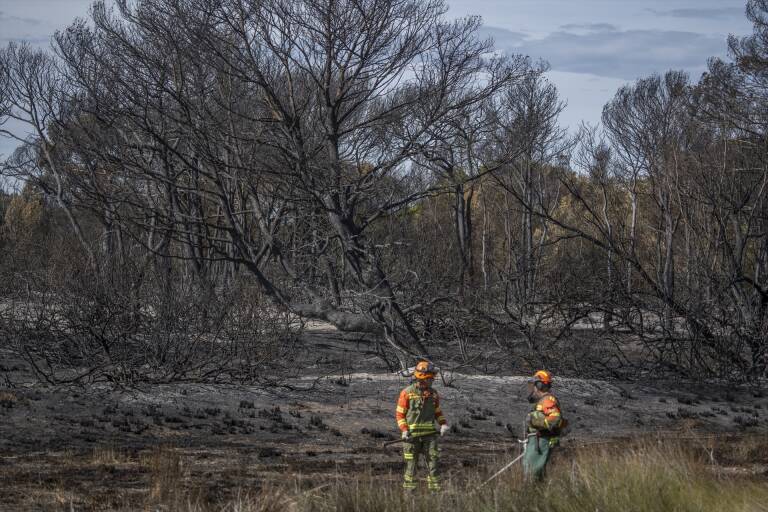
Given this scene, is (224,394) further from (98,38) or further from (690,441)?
(98,38)

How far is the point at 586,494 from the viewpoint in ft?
24.8

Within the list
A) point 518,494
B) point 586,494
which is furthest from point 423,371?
point 586,494

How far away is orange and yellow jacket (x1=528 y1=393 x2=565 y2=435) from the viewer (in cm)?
818

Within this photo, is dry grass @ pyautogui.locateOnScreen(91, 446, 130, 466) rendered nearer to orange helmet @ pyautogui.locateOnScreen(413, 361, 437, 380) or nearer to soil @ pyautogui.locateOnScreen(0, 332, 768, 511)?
soil @ pyautogui.locateOnScreen(0, 332, 768, 511)

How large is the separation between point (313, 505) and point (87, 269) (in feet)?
27.7

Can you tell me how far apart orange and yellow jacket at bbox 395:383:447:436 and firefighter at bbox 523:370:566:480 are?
2.76ft

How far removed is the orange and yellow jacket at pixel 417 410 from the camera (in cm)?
867

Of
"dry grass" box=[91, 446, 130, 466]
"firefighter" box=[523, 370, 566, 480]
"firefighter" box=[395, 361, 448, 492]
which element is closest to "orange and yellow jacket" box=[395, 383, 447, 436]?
"firefighter" box=[395, 361, 448, 492]

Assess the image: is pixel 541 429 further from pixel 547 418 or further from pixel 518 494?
pixel 518 494

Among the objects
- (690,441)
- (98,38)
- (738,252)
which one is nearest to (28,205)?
(98,38)

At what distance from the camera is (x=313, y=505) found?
6961 mm

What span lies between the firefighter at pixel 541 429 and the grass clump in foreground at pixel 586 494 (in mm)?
142

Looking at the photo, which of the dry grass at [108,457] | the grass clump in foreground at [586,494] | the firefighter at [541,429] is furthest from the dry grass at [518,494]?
the dry grass at [108,457]

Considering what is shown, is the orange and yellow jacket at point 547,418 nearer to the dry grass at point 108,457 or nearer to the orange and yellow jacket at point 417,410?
the orange and yellow jacket at point 417,410
